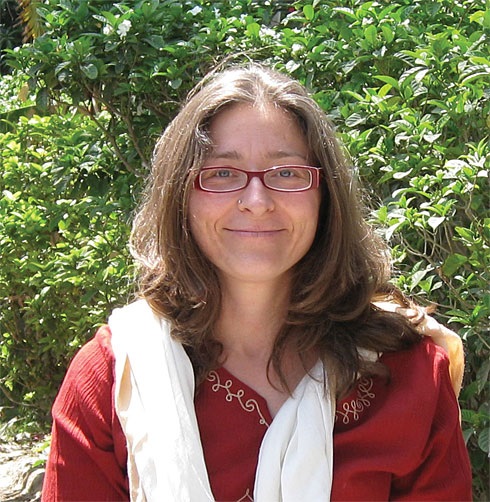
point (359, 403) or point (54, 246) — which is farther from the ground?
point (359, 403)

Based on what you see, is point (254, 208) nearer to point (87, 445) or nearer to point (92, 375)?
point (92, 375)

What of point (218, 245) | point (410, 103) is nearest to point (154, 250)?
point (218, 245)

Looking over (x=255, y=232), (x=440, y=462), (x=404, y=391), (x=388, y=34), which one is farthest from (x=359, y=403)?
(x=388, y=34)

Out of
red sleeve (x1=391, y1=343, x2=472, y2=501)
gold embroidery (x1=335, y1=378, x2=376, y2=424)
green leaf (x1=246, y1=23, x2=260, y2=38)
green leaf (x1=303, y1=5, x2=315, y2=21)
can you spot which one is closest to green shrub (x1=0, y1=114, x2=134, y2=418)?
green leaf (x1=246, y1=23, x2=260, y2=38)

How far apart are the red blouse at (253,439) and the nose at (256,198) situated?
0.42m

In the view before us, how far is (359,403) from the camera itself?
94.0 inches

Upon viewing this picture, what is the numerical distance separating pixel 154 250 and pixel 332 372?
1.80ft

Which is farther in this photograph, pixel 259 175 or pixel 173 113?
pixel 173 113

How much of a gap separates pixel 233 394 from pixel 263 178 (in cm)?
53

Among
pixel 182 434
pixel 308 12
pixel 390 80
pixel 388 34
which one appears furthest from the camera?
pixel 308 12

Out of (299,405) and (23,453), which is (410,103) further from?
(23,453)

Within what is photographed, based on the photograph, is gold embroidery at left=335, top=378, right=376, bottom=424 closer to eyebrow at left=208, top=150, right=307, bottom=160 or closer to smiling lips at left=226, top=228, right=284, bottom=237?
smiling lips at left=226, top=228, right=284, bottom=237

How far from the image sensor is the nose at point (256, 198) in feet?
7.38

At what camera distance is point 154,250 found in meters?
2.51
